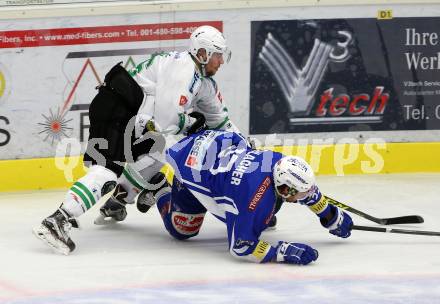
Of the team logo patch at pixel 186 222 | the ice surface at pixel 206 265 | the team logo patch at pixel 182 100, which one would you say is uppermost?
the team logo patch at pixel 182 100

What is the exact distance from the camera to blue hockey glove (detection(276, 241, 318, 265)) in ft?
17.9

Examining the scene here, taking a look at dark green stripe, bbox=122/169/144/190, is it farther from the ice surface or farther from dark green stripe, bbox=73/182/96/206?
dark green stripe, bbox=73/182/96/206

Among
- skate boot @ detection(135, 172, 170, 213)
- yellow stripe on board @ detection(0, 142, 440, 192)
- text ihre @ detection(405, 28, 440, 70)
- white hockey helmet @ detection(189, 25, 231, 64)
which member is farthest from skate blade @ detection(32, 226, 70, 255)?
text ihre @ detection(405, 28, 440, 70)

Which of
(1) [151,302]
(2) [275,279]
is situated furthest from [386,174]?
(1) [151,302]

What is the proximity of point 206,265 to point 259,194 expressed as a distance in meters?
0.49

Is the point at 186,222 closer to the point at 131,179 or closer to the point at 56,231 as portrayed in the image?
the point at 131,179

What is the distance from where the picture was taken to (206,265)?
18.3ft

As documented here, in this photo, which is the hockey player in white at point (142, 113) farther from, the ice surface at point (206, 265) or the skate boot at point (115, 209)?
the ice surface at point (206, 265)

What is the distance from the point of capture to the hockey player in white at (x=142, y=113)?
229 inches

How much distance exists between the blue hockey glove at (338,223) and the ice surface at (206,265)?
9 centimetres

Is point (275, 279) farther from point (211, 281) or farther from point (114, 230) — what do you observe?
point (114, 230)

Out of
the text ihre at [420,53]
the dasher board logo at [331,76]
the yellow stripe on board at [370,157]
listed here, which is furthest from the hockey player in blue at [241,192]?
the text ihre at [420,53]

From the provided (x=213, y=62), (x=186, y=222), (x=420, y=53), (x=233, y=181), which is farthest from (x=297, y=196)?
(x=420, y=53)

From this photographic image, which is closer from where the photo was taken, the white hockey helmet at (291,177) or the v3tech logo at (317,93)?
the white hockey helmet at (291,177)
